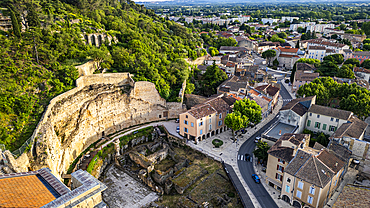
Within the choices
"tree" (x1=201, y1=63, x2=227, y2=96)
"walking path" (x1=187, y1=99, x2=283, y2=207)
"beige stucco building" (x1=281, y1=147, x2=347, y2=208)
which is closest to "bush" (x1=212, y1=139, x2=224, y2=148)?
"walking path" (x1=187, y1=99, x2=283, y2=207)

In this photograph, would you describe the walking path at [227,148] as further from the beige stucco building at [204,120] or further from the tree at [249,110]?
the tree at [249,110]

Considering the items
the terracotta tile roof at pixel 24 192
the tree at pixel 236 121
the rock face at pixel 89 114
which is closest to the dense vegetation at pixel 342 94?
the tree at pixel 236 121

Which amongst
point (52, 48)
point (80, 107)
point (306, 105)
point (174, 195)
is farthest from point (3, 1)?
point (306, 105)

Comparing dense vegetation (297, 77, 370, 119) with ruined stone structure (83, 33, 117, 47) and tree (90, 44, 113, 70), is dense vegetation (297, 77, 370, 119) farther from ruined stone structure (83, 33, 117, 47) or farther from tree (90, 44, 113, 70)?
ruined stone structure (83, 33, 117, 47)

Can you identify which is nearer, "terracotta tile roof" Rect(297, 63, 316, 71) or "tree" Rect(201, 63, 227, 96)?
"tree" Rect(201, 63, 227, 96)

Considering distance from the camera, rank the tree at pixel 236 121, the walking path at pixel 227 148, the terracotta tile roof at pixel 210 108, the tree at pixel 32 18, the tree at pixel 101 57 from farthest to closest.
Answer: the tree at pixel 101 57, the tree at pixel 32 18, the terracotta tile roof at pixel 210 108, the tree at pixel 236 121, the walking path at pixel 227 148

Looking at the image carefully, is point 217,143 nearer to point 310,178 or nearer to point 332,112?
point 310,178

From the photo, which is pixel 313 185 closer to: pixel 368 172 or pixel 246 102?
pixel 368 172
